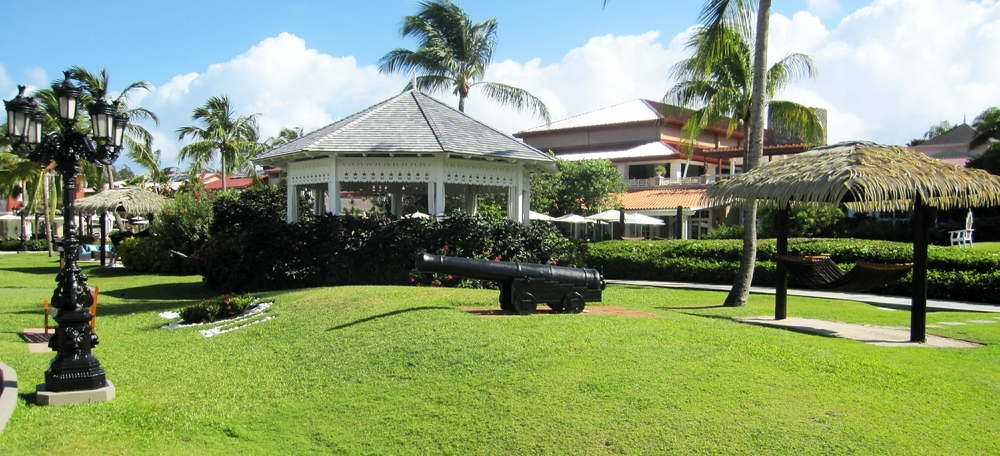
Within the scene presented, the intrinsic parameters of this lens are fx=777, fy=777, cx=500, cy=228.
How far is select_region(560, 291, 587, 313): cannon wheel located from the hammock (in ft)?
12.2

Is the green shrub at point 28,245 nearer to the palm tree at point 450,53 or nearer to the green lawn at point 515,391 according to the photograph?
the palm tree at point 450,53

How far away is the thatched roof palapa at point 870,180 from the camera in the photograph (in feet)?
34.9

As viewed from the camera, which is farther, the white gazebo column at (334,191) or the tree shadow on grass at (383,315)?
the white gazebo column at (334,191)

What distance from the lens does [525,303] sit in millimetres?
10805

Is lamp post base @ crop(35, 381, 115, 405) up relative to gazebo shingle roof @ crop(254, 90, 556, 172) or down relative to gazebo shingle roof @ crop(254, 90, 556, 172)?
down

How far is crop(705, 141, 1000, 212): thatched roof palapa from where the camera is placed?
1062 centimetres

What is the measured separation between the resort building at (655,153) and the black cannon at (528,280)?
97.2 feet

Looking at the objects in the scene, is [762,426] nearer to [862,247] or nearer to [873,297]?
[873,297]

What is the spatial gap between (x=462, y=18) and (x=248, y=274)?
16440 millimetres

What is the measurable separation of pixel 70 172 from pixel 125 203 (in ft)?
73.0

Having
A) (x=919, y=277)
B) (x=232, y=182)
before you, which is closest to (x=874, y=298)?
(x=919, y=277)

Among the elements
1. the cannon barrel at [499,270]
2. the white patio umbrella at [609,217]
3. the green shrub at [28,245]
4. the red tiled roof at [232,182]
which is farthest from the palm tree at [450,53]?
the red tiled roof at [232,182]

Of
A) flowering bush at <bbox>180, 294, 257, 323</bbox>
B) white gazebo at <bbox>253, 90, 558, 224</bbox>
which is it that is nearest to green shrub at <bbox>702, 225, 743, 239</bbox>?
white gazebo at <bbox>253, 90, 558, 224</bbox>

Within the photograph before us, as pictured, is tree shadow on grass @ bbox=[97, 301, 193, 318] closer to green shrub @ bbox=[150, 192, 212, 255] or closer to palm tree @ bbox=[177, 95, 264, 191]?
green shrub @ bbox=[150, 192, 212, 255]
